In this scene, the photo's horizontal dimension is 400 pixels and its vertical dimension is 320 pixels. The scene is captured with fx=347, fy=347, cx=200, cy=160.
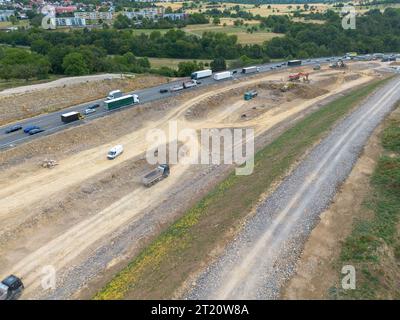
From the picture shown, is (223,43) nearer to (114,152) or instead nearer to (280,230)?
(114,152)

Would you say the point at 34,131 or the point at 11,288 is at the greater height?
the point at 34,131

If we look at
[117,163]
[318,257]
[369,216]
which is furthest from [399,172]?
[117,163]

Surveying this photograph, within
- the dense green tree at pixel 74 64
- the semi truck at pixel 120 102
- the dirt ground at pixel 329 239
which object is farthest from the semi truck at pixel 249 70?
the dirt ground at pixel 329 239

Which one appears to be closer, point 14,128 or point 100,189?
point 100,189

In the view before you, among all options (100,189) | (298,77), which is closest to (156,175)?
(100,189)
